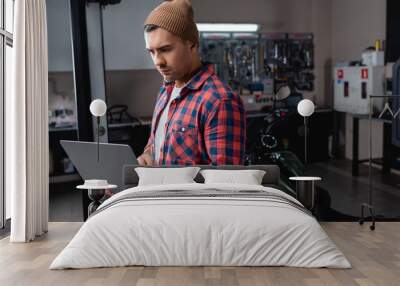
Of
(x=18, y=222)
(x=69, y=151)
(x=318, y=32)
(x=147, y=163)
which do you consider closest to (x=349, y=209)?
(x=147, y=163)

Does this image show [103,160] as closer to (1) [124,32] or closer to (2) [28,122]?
(2) [28,122]

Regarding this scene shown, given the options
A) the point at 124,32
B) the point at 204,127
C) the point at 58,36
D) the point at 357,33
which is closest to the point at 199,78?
the point at 204,127

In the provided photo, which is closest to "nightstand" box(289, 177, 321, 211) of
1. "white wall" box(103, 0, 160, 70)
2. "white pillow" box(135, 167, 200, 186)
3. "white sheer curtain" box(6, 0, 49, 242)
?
"white pillow" box(135, 167, 200, 186)

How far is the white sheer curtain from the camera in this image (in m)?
4.59

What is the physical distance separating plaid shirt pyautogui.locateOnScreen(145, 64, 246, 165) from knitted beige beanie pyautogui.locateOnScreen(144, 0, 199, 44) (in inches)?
14.0

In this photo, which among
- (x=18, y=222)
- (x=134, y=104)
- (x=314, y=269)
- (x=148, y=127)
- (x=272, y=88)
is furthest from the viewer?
(x=272, y=88)

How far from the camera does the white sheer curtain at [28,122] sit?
15.1ft

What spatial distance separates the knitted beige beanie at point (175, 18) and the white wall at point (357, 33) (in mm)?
4745

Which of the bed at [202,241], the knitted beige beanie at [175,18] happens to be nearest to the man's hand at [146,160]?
the knitted beige beanie at [175,18]

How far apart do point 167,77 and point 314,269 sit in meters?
2.00

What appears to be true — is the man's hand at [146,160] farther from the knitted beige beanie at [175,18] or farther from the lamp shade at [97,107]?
the knitted beige beanie at [175,18]

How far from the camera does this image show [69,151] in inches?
198

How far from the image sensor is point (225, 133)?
4.65 metres

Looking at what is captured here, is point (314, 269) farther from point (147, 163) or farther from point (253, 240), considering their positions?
point (147, 163)
